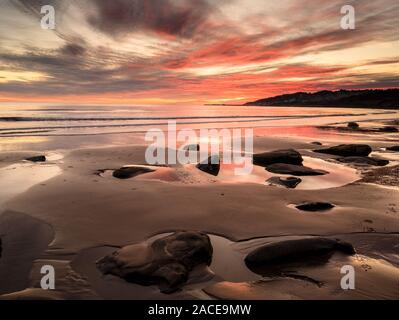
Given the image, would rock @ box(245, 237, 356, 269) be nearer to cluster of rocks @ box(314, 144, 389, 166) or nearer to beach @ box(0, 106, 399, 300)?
beach @ box(0, 106, 399, 300)

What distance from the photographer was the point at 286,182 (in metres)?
7.86

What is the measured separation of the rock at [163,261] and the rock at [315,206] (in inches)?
104

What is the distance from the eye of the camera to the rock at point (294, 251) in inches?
158

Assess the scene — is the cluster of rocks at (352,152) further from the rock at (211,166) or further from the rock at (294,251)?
the rock at (294,251)

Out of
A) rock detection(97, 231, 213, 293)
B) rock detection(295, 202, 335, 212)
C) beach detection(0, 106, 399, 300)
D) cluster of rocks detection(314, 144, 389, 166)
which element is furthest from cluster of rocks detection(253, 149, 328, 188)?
rock detection(97, 231, 213, 293)

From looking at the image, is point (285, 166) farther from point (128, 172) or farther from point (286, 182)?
point (128, 172)

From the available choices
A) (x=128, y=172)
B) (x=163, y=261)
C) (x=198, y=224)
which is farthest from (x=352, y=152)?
(x=163, y=261)

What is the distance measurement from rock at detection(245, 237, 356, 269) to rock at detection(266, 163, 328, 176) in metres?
4.86

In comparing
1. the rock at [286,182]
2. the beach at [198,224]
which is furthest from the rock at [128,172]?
the rock at [286,182]

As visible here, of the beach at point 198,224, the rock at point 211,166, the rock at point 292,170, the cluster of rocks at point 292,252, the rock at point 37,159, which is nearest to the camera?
the beach at point 198,224

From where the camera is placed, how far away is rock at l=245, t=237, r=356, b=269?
401cm

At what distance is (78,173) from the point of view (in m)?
8.91
